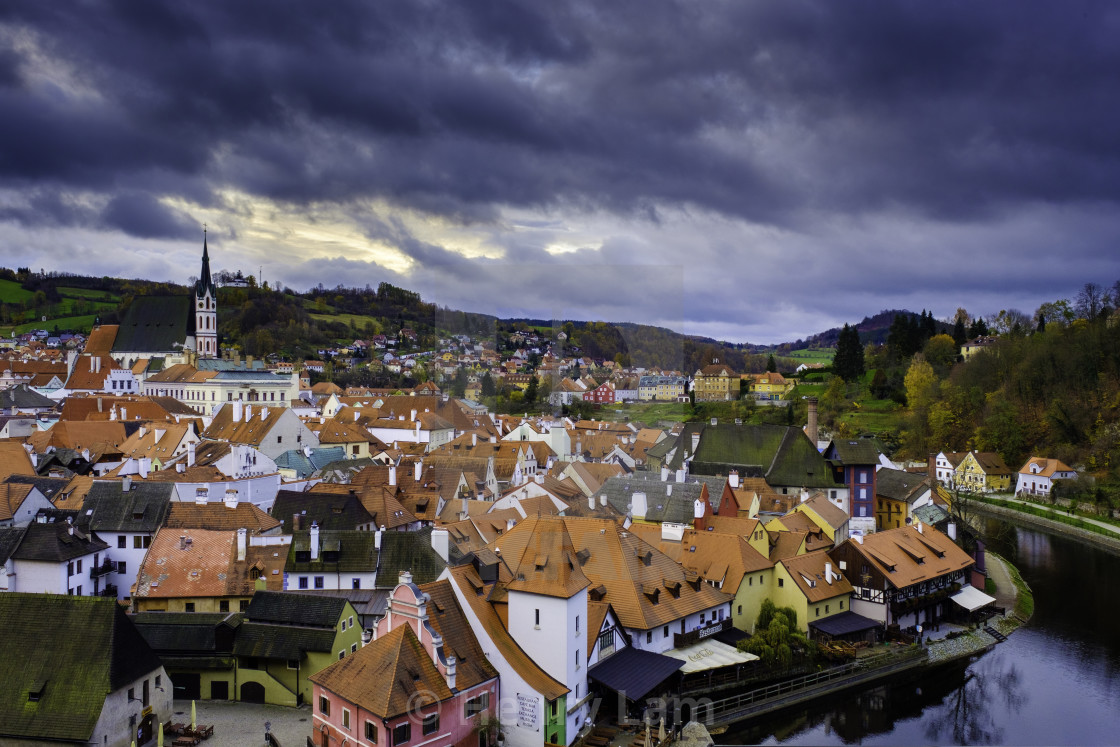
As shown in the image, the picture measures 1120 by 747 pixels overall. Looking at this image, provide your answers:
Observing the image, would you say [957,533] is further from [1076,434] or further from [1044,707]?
[1076,434]

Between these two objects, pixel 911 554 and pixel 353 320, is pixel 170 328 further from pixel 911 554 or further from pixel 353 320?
pixel 911 554

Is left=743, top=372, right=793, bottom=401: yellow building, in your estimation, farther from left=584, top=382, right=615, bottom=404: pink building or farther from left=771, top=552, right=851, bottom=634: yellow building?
left=584, top=382, right=615, bottom=404: pink building

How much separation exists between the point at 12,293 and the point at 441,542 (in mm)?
124074

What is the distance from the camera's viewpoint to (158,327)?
72688mm

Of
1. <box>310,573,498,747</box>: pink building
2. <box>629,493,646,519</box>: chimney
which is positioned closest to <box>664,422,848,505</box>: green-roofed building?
<box>629,493,646,519</box>: chimney

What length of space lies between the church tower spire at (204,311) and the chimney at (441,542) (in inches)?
2322

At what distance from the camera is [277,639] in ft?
54.4

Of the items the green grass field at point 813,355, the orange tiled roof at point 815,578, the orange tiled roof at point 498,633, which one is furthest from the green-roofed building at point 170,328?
the green grass field at point 813,355

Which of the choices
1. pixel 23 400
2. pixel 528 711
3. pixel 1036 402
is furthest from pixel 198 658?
pixel 1036 402

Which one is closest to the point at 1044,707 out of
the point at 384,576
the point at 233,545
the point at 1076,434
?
the point at 384,576

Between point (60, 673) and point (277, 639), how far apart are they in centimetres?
381

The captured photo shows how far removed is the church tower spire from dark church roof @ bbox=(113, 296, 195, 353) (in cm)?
73

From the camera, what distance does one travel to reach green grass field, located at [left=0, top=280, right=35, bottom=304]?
11525 cm

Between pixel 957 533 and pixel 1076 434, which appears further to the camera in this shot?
pixel 1076 434
